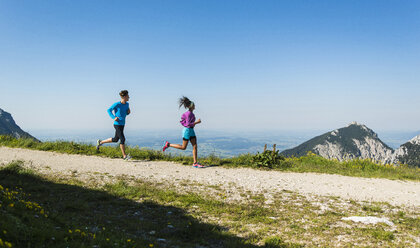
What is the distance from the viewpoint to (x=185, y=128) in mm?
11516

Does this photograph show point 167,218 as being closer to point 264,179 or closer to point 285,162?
point 264,179

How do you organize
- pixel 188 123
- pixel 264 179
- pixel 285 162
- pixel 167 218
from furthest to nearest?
1. pixel 285 162
2. pixel 188 123
3. pixel 264 179
4. pixel 167 218

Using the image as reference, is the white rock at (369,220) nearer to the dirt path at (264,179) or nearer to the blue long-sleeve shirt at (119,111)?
the dirt path at (264,179)

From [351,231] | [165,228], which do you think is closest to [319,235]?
[351,231]

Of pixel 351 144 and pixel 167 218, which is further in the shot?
pixel 351 144

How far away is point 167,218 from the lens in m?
5.20

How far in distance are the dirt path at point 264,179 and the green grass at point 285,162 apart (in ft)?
3.32

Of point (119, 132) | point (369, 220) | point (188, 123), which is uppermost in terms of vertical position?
point (188, 123)

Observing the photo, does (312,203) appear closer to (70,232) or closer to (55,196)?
(70,232)

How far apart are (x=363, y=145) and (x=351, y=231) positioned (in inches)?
4131

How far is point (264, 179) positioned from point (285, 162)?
12.4 feet

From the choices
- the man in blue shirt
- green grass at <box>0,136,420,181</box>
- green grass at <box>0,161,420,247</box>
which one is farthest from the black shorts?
green grass at <box>0,161,420,247</box>

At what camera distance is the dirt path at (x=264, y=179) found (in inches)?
307

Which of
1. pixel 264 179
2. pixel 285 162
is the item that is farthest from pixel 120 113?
pixel 285 162
